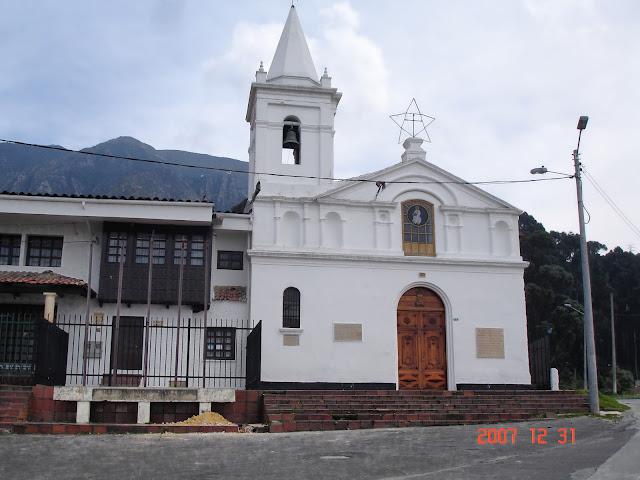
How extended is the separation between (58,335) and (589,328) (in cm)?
1440

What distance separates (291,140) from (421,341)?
26.5ft

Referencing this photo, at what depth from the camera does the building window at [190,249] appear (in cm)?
2242

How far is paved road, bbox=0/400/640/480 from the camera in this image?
10.0 meters

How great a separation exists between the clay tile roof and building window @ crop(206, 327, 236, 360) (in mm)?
4197

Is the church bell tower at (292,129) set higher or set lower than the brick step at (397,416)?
higher

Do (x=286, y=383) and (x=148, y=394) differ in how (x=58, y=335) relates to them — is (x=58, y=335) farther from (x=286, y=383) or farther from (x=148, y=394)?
(x=286, y=383)

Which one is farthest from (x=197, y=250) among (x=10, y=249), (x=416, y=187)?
(x=416, y=187)

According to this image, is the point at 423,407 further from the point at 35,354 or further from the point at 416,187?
the point at 35,354

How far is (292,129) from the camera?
24.7m

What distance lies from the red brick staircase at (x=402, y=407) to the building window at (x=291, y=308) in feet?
11.6

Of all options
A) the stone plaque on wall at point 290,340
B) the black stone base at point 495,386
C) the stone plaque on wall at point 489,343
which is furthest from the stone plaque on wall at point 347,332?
the stone plaque on wall at point 489,343

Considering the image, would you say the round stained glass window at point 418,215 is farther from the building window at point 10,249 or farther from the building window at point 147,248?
the building window at point 10,249

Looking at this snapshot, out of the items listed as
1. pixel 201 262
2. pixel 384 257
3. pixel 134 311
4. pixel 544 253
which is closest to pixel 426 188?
pixel 384 257

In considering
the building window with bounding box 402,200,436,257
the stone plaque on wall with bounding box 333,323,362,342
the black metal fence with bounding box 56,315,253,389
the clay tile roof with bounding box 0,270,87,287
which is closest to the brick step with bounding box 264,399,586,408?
the black metal fence with bounding box 56,315,253,389
